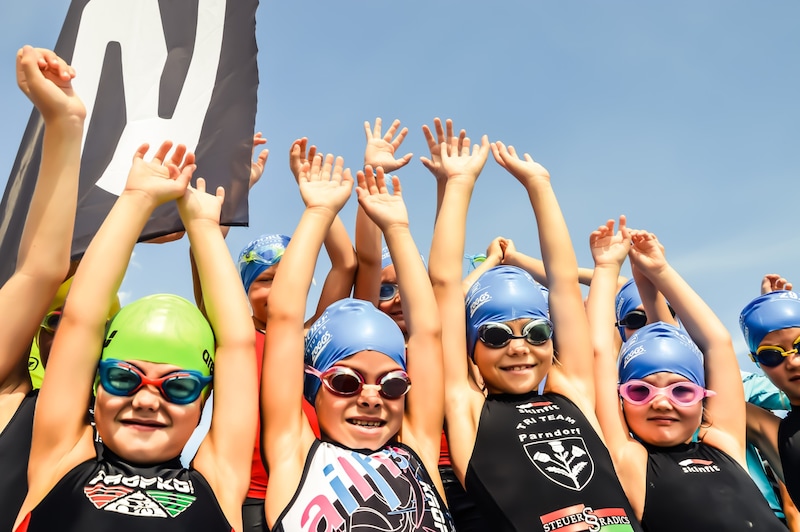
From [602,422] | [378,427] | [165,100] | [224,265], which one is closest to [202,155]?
[165,100]

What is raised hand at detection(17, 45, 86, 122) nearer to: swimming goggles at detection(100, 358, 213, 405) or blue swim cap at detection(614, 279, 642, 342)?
swimming goggles at detection(100, 358, 213, 405)

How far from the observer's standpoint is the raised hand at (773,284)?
7.47 metres

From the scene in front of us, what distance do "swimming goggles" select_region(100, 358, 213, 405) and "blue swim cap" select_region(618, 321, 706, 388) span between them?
342 cm

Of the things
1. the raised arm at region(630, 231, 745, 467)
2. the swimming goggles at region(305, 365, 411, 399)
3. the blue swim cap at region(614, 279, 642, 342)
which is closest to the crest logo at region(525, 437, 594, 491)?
the swimming goggles at region(305, 365, 411, 399)

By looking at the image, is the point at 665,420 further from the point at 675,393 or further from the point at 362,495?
the point at 362,495

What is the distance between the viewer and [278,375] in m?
4.43

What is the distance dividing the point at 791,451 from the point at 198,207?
5.22 metres

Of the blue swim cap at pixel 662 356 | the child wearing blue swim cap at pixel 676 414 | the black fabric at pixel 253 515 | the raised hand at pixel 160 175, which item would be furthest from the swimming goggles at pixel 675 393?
the raised hand at pixel 160 175

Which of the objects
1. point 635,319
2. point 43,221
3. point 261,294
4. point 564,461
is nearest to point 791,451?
point 635,319

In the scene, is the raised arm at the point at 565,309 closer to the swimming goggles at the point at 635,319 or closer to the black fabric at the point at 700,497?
the black fabric at the point at 700,497

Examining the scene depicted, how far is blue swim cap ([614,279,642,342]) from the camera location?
7.50 metres

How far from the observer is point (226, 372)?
13.9 feet

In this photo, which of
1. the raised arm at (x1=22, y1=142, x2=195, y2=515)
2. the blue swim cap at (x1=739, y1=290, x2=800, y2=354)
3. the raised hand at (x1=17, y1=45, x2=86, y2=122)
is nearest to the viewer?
the raised arm at (x1=22, y1=142, x2=195, y2=515)

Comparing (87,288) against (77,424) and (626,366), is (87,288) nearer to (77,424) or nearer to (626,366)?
(77,424)
